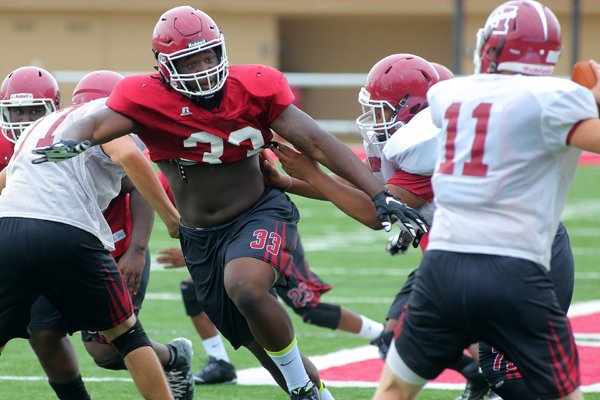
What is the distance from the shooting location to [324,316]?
6738mm

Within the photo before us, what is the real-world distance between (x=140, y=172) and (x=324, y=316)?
2309mm

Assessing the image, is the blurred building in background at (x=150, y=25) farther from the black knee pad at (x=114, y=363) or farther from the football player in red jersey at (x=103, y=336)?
the black knee pad at (x=114, y=363)

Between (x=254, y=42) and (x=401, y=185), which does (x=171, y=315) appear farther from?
(x=254, y=42)

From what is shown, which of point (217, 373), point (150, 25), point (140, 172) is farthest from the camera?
point (150, 25)

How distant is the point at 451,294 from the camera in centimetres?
346

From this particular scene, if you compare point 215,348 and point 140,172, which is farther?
point 215,348

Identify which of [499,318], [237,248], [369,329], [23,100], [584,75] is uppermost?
[584,75]

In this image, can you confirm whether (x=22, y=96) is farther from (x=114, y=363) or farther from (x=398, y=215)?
(x=398, y=215)

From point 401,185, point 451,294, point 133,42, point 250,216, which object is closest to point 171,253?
point 250,216

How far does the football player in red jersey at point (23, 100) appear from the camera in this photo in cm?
513

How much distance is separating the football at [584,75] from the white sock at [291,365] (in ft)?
5.25

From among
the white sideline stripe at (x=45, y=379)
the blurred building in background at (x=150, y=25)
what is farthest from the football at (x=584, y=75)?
the blurred building in background at (x=150, y=25)

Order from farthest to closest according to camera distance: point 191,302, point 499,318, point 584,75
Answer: point 191,302 < point 584,75 < point 499,318

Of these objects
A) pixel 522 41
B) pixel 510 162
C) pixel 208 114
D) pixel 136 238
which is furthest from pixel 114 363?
pixel 522 41
